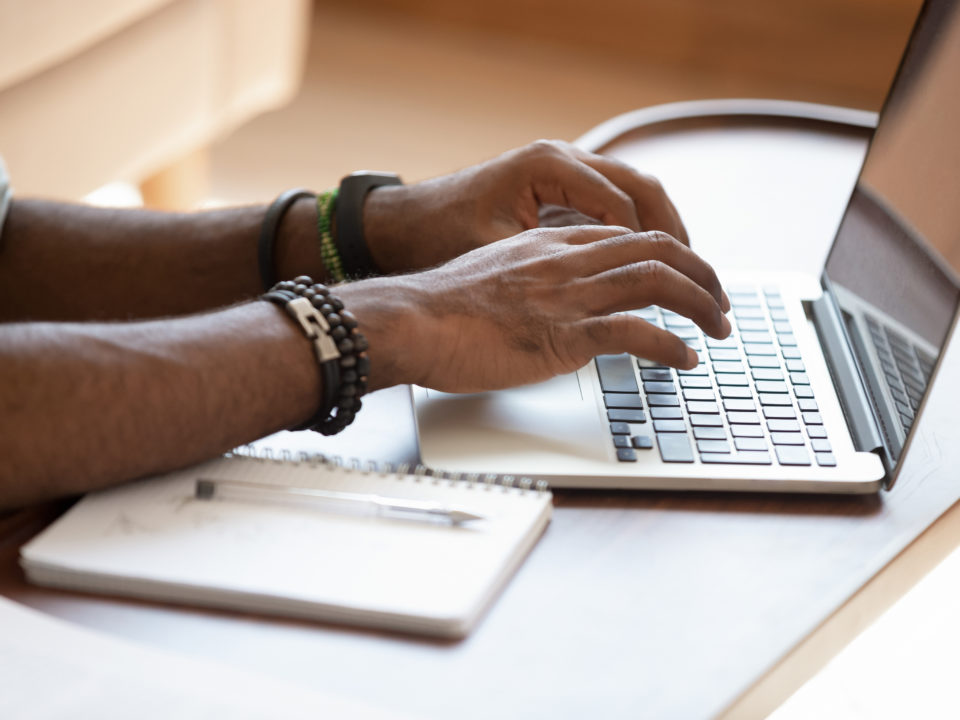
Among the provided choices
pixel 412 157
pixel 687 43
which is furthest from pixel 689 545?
pixel 687 43

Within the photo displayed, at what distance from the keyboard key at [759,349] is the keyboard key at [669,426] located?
0.33 feet

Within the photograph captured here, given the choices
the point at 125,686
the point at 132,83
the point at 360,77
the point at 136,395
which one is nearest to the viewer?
the point at 125,686

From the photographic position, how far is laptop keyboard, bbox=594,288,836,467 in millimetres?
542

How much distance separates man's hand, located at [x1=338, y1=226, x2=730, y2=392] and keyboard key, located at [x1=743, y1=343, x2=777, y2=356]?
1.4 inches

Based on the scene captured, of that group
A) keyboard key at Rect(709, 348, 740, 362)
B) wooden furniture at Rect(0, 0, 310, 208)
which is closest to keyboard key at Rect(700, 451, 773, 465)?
keyboard key at Rect(709, 348, 740, 362)

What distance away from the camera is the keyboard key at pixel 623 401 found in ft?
1.89

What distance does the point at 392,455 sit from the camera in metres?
0.55

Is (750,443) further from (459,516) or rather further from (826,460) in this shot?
(459,516)

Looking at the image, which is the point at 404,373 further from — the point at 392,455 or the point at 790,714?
the point at 790,714

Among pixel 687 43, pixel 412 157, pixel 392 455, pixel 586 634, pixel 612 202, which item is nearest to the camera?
pixel 586 634

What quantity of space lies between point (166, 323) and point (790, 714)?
1.42ft

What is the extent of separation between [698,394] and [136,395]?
0.98 ft

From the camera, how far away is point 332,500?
477mm

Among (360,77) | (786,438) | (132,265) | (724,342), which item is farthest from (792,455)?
(360,77)
